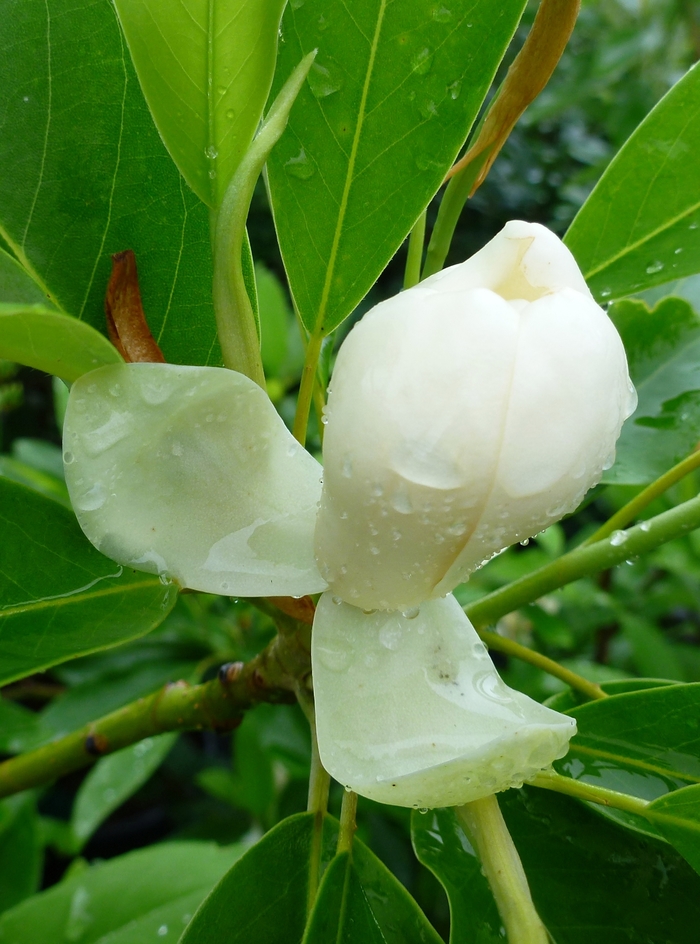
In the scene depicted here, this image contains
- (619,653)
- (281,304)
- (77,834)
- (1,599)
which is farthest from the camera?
(619,653)

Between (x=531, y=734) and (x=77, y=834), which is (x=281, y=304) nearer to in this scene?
(x=77, y=834)

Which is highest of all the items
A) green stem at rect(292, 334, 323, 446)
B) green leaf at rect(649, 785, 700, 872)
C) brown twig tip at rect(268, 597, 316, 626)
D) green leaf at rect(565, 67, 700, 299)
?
green leaf at rect(565, 67, 700, 299)

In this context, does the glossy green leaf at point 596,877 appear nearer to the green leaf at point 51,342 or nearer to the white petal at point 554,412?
the white petal at point 554,412

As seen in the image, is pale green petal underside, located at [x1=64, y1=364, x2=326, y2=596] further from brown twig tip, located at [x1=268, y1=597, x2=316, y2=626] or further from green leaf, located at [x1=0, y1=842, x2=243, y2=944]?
green leaf, located at [x1=0, y1=842, x2=243, y2=944]

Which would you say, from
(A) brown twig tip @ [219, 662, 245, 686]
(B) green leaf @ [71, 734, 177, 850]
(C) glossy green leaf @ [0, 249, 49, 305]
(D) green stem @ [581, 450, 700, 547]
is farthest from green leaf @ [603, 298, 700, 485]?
(B) green leaf @ [71, 734, 177, 850]

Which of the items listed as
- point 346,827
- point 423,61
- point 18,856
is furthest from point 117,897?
point 423,61

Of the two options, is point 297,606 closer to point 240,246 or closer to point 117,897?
point 240,246

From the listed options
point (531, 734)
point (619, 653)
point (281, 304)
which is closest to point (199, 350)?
point (531, 734)
